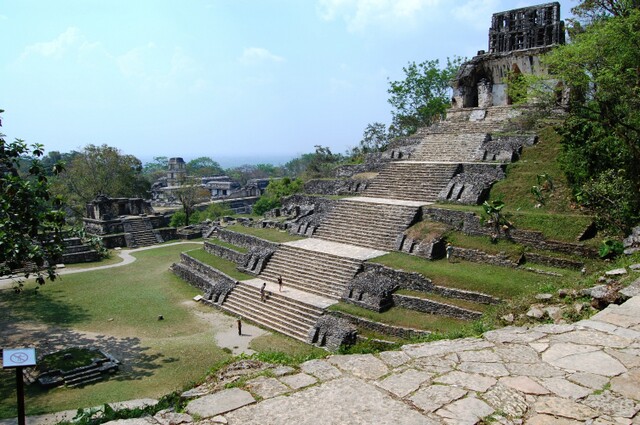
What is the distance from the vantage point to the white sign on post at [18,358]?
550cm

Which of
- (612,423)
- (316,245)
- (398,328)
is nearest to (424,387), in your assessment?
(612,423)

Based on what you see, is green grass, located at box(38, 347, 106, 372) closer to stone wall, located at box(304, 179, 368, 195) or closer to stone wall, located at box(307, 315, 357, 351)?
stone wall, located at box(307, 315, 357, 351)

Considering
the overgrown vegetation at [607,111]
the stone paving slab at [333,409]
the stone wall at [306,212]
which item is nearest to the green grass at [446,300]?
the overgrown vegetation at [607,111]

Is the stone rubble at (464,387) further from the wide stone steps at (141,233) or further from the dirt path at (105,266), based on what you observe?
the wide stone steps at (141,233)

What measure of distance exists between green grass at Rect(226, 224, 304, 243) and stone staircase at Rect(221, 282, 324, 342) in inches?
127

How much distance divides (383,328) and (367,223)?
6832 mm

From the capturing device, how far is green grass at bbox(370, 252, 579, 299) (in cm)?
1237

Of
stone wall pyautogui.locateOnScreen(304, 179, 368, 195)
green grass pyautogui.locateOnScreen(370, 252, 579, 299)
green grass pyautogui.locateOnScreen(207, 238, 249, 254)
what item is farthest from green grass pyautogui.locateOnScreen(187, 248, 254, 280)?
stone wall pyautogui.locateOnScreen(304, 179, 368, 195)

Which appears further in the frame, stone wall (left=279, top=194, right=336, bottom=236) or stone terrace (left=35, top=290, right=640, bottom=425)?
stone wall (left=279, top=194, right=336, bottom=236)

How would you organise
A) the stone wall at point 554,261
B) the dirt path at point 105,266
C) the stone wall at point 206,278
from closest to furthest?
the stone wall at point 554,261 → the stone wall at point 206,278 → the dirt path at point 105,266

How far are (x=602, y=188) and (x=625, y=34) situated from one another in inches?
162

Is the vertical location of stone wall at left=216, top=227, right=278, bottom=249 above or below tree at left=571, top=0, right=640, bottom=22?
below

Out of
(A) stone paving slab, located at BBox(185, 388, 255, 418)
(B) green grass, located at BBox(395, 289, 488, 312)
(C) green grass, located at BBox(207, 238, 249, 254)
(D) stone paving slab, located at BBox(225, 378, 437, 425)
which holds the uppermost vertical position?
(D) stone paving slab, located at BBox(225, 378, 437, 425)

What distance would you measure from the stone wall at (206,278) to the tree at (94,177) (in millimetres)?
20316
